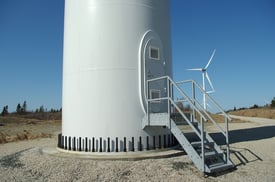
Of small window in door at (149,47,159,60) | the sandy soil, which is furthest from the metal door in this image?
the sandy soil

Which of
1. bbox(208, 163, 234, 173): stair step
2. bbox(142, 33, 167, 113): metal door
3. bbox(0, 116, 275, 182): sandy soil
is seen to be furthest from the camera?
bbox(142, 33, 167, 113): metal door

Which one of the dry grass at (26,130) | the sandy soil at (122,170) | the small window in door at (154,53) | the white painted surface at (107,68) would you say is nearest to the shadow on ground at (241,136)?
the sandy soil at (122,170)

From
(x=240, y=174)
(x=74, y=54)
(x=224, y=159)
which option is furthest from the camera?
(x=74, y=54)

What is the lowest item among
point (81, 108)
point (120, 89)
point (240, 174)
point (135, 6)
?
point (240, 174)

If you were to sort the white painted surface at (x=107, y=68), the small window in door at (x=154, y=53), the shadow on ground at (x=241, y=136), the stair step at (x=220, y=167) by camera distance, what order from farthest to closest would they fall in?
1. the shadow on ground at (x=241, y=136)
2. the small window in door at (x=154, y=53)
3. the white painted surface at (x=107, y=68)
4. the stair step at (x=220, y=167)

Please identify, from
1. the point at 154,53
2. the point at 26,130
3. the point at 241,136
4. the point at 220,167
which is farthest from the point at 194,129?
the point at 26,130

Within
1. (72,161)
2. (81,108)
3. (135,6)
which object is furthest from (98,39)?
(72,161)

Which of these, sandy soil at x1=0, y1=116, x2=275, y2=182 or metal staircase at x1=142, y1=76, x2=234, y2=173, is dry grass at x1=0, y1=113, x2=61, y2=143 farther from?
metal staircase at x1=142, y1=76, x2=234, y2=173

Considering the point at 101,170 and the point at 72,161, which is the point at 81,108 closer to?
the point at 72,161

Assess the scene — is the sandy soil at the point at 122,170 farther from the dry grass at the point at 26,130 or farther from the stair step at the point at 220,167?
the dry grass at the point at 26,130

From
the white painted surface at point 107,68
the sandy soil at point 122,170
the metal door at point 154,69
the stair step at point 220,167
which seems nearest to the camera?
the sandy soil at point 122,170

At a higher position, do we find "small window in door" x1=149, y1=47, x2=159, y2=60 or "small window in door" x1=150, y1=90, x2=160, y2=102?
"small window in door" x1=149, y1=47, x2=159, y2=60

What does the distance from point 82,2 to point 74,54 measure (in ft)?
6.17

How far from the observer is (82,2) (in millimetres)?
8984
